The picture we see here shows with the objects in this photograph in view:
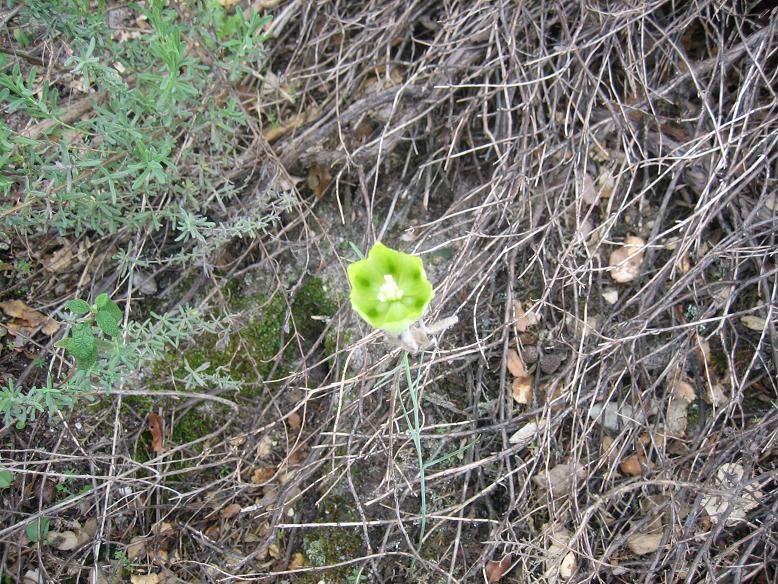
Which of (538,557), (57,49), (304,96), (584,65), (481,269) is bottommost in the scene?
(538,557)

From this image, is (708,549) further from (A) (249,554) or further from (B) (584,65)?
(B) (584,65)

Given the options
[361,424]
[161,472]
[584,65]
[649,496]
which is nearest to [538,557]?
[649,496]

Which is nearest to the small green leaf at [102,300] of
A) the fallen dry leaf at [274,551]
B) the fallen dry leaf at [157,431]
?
the fallen dry leaf at [157,431]

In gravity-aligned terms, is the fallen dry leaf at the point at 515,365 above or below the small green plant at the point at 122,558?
below

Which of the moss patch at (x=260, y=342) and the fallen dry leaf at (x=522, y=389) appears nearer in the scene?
the fallen dry leaf at (x=522, y=389)

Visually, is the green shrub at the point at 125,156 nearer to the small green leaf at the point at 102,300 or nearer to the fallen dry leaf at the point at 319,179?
the small green leaf at the point at 102,300

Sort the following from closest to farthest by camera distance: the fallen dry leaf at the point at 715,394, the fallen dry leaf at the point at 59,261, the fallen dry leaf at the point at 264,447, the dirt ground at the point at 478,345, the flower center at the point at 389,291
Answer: the flower center at the point at 389,291
the dirt ground at the point at 478,345
the fallen dry leaf at the point at 715,394
the fallen dry leaf at the point at 264,447
the fallen dry leaf at the point at 59,261

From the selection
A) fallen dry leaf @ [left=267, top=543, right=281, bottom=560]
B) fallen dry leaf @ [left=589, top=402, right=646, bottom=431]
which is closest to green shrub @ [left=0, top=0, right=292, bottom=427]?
fallen dry leaf @ [left=267, top=543, right=281, bottom=560]

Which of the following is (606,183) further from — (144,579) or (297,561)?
(144,579)
